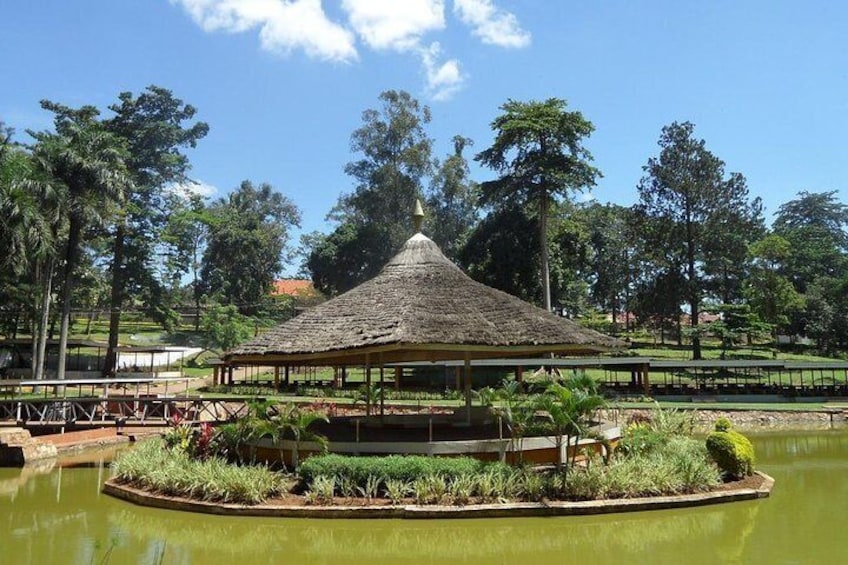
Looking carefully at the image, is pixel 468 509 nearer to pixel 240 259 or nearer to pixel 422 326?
pixel 422 326

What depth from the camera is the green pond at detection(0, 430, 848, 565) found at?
894 centimetres

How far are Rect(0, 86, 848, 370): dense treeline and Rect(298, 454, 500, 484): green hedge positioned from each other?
70.1 feet

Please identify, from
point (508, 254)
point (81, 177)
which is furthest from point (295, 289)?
point (81, 177)

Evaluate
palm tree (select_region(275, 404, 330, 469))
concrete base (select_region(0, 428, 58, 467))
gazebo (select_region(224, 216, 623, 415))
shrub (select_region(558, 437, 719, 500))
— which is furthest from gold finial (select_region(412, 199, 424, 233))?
concrete base (select_region(0, 428, 58, 467))

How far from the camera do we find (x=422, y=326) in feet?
40.8

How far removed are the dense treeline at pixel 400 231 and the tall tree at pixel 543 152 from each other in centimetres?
10

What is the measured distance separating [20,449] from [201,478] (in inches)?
381

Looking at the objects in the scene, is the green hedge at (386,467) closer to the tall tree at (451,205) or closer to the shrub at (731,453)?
the shrub at (731,453)

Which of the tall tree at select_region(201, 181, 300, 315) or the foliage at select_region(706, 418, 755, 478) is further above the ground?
the tall tree at select_region(201, 181, 300, 315)

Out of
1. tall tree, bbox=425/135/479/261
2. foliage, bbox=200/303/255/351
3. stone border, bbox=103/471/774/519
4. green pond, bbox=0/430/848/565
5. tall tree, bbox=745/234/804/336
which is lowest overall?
green pond, bbox=0/430/848/565

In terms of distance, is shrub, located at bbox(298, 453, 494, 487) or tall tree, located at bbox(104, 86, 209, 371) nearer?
shrub, located at bbox(298, 453, 494, 487)

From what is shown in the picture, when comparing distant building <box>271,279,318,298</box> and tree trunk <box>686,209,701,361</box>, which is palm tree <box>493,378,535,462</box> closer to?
tree trunk <box>686,209,701,361</box>

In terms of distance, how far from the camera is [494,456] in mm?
12562

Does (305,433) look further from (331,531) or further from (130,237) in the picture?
(130,237)
